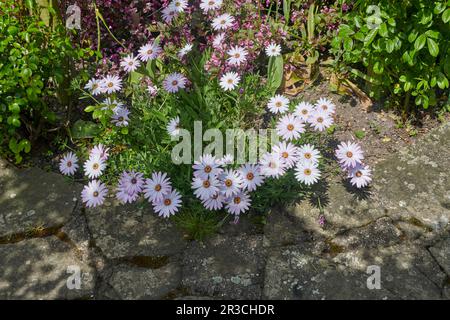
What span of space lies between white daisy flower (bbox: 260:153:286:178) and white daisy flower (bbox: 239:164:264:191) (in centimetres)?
3

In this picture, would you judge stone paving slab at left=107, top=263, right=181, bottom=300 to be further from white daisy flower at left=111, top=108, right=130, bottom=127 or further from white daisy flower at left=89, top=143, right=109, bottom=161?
white daisy flower at left=111, top=108, right=130, bottom=127

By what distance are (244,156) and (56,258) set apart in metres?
1.23

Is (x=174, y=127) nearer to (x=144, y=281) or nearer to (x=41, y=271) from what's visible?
(x=144, y=281)

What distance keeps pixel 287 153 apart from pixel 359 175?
1.49 feet

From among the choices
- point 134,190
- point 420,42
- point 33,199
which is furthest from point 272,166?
point 33,199

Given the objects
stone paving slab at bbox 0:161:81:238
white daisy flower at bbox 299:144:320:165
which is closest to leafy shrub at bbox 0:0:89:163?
stone paving slab at bbox 0:161:81:238

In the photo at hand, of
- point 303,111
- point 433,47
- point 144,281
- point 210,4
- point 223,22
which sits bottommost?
point 144,281

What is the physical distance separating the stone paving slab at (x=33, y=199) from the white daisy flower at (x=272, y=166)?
1.19 m

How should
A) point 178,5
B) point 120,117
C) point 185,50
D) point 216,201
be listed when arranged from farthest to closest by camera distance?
point 178,5 < point 185,50 < point 120,117 < point 216,201

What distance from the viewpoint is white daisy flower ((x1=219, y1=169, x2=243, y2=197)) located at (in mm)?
2957

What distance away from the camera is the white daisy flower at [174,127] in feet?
10.4

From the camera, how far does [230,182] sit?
2.99 metres

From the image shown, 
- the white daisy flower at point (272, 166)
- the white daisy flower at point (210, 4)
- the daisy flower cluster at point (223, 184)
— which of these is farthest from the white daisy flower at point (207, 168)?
the white daisy flower at point (210, 4)

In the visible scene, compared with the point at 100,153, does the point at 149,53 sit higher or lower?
higher
